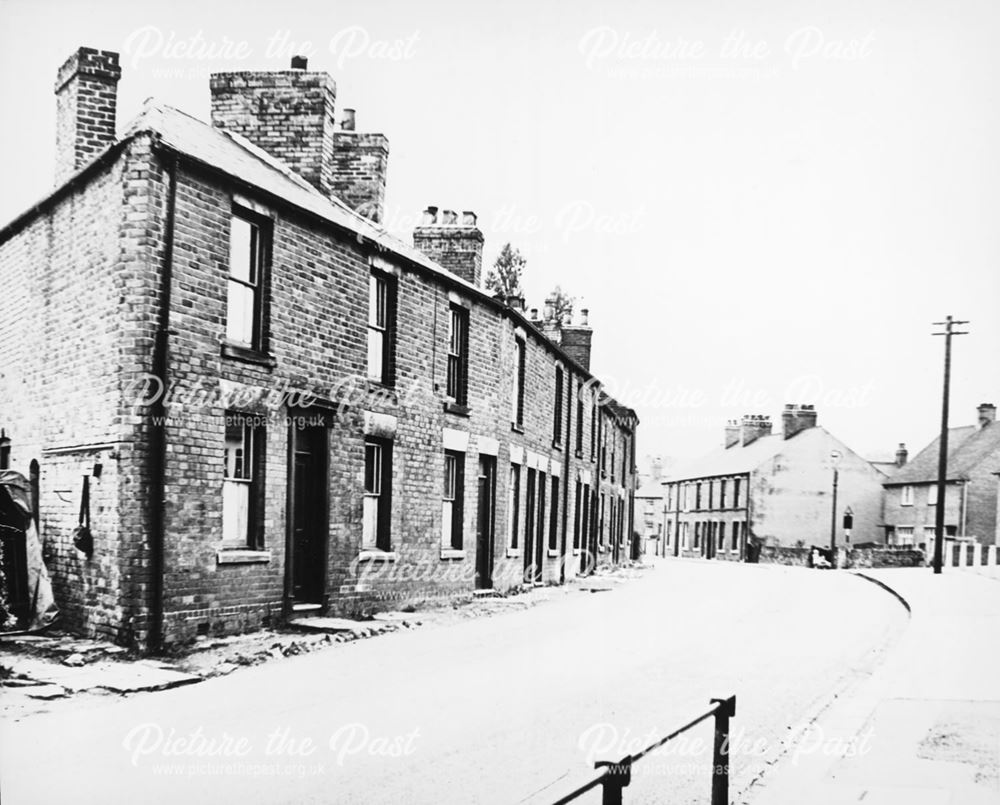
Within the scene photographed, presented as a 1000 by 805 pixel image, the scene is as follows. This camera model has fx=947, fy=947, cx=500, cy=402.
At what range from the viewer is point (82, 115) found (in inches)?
469

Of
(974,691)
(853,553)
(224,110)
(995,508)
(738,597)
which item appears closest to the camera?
(974,691)

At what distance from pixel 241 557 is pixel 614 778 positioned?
8641 millimetres

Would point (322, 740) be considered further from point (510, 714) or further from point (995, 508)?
point (995, 508)

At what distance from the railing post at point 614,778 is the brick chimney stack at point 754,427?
65.0 m

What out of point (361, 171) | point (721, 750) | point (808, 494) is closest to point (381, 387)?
point (361, 171)

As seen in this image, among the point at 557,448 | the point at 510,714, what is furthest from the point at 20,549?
the point at 557,448

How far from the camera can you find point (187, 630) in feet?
35.7

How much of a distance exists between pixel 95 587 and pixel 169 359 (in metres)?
2.65

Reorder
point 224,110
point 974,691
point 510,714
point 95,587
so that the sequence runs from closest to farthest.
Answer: point 510,714 → point 974,691 → point 95,587 → point 224,110

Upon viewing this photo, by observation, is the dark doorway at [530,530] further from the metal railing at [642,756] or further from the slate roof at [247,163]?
the metal railing at [642,756]

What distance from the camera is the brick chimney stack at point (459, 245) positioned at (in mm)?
21438

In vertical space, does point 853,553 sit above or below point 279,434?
below

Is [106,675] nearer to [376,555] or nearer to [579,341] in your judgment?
[376,555]

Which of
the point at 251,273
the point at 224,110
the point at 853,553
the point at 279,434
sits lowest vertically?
the point at 853,553
